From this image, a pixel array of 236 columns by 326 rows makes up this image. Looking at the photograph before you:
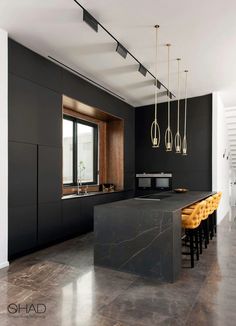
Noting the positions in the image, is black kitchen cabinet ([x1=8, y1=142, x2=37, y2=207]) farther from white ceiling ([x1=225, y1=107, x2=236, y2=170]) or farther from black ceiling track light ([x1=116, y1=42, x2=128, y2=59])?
white ceiling ([x1=225, y1=107, x2=236, y2=170])

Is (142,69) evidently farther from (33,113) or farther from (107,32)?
(33,113)

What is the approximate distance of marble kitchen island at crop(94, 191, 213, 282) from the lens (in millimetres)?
3041

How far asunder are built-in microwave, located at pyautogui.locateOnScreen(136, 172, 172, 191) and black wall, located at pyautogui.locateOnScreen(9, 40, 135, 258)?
8.40 ft

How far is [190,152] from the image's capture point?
6695 millimetres

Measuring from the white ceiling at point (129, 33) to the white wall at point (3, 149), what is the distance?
13.1 inches

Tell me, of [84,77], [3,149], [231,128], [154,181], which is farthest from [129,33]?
[231,128]

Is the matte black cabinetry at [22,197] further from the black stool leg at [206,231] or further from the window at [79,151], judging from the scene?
the black stool leg at [206,231]

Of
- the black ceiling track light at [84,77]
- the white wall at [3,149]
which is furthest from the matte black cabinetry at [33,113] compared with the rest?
the black ceiling track light at [84,77]

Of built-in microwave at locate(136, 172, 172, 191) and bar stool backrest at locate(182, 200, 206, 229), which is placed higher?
built-in microwave at locate(136, 172, 172, 191)

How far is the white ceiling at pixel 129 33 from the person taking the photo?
299 cm

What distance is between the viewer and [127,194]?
7031mm

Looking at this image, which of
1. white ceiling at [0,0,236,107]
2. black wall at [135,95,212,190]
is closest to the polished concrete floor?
black wall at [135,95,212,190]

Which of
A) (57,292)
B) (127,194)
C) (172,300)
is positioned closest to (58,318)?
(57,292)

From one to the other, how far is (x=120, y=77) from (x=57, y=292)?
161 inches
